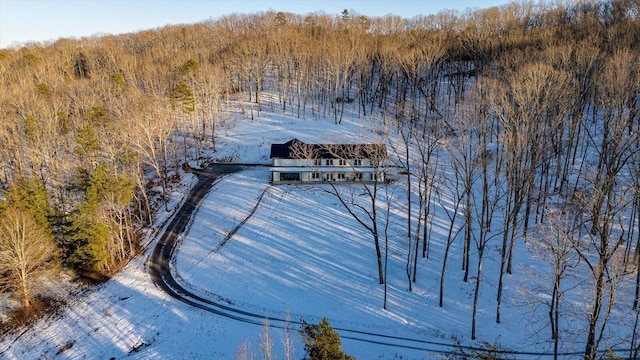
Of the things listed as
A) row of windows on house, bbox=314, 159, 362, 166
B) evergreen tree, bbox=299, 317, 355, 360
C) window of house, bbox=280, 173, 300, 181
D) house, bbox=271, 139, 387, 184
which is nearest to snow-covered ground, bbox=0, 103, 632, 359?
house, bbox=271, 139, 387, 184

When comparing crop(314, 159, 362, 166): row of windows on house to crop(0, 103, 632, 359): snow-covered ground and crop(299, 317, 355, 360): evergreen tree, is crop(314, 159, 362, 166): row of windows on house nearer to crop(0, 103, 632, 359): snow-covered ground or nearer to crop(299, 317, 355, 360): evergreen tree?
crop(0, 103, 632, 359): snow-covered ground

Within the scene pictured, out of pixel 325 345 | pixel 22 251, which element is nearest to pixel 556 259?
pixel 325 345

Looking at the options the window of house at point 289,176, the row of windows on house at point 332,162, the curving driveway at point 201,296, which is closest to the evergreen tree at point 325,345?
the curving driveway at point 201,296

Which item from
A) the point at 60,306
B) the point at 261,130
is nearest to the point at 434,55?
the point at 261,130

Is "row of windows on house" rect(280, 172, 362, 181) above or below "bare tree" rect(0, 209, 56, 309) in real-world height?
above

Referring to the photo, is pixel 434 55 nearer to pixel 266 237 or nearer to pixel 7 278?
pixel 266 237

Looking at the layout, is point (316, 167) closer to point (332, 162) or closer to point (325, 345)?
point (332, 162)
